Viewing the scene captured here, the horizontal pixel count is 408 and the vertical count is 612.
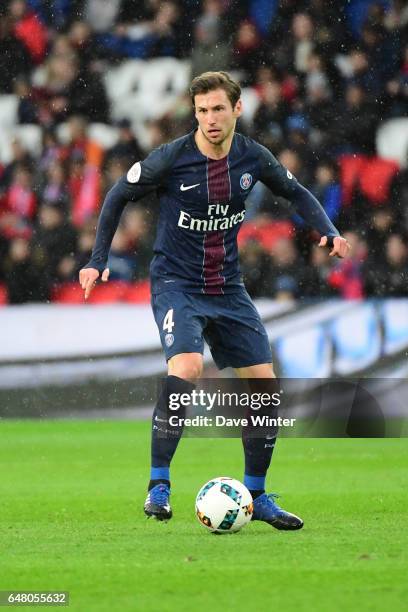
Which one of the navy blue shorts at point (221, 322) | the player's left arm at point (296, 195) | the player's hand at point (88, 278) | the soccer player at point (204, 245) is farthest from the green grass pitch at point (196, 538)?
the player's left arm at point (296, 195)

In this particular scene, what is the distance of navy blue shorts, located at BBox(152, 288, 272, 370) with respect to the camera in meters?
5.91

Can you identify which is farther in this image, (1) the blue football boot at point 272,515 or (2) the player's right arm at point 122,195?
(2) the player's right arm at point 122,195

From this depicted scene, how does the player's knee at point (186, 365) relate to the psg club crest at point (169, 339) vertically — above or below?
below

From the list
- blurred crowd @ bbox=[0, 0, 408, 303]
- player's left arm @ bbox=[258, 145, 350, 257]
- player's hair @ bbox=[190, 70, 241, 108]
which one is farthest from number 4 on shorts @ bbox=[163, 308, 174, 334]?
blurred crowd @ bbox=[0, 0, 408, 303]

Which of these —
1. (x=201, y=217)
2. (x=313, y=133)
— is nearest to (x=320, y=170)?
(x=313, y=133)

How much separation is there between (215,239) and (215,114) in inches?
23.0

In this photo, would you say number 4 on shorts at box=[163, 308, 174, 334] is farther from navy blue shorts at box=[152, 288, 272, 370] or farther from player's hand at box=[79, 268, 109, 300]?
player's hand at box=[79, 268, 109, 300]

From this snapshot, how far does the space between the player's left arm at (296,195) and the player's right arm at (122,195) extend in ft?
1.62

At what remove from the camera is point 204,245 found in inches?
239

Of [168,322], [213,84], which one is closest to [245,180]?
[213,84]

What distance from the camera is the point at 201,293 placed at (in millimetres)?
6062

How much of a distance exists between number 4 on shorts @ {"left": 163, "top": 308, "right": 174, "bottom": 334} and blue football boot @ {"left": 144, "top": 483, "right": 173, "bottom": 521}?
26.1 inches

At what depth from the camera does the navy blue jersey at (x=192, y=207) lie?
6008mm

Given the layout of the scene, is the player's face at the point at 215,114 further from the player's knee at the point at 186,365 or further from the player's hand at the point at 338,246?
the player's knee at the point at 186,365
